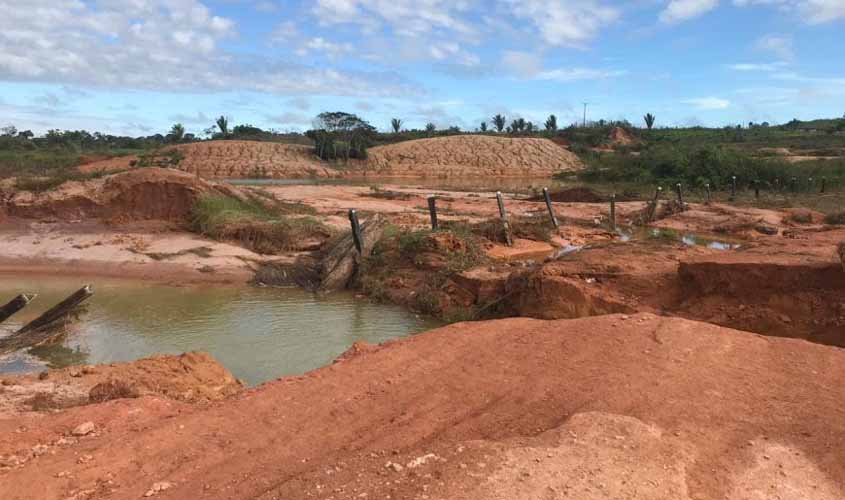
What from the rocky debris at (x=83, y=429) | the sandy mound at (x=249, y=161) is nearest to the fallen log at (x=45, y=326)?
the rocky debris at (x=83, y=429)

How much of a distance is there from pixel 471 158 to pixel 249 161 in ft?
57.7

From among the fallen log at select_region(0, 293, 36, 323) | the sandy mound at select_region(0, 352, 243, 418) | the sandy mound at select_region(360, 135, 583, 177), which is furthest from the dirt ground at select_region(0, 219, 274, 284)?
the sandy mound at select_region(360, 135, 583, 177)

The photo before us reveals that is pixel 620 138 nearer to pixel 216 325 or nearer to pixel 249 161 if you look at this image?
pixel 249 161

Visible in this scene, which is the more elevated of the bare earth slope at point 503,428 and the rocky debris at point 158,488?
the bare earth slope at point 503,428

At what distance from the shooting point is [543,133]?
65188 millimetres

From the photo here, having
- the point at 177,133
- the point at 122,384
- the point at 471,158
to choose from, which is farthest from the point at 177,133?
the point at 122,384

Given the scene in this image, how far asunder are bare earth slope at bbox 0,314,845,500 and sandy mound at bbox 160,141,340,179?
39812 millimetres

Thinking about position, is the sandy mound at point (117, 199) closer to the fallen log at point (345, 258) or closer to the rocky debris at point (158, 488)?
the fallen log at point (345, 258)

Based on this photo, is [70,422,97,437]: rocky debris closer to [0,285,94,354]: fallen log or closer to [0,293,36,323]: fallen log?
[0,293,36,323]: fallen log

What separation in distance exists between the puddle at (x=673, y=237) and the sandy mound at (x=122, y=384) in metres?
11.8

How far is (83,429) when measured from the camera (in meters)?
4.83

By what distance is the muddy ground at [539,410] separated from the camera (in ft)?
10.9

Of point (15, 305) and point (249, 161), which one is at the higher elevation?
point (249, 161)

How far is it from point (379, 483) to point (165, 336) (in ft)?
23.0
